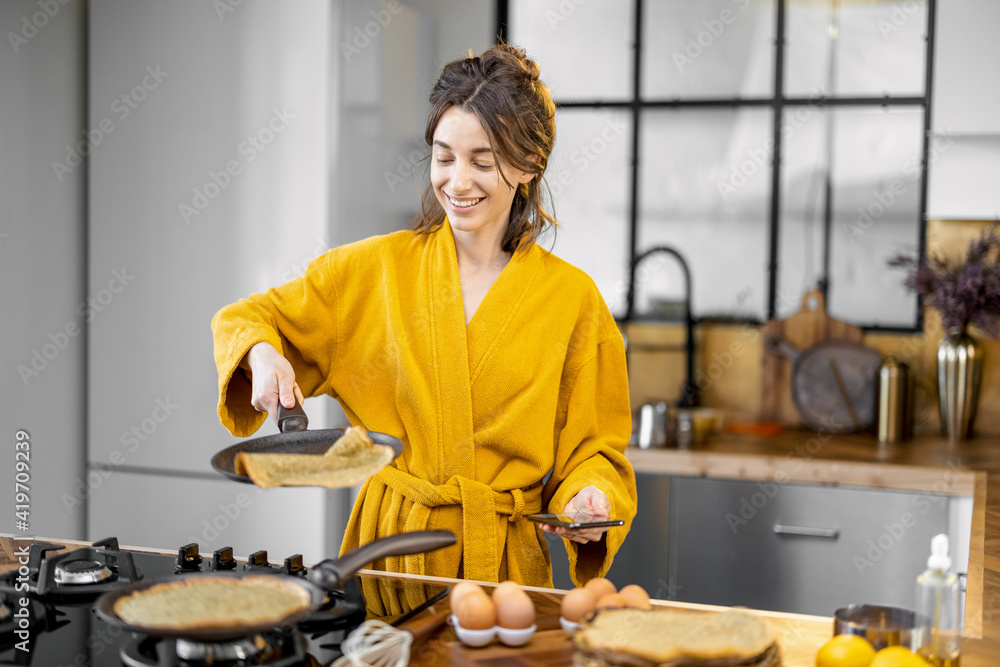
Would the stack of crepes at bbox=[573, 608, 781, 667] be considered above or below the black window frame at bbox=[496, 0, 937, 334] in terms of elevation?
below

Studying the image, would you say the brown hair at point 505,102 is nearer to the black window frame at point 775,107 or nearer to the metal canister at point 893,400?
the black window frame at point 775,107

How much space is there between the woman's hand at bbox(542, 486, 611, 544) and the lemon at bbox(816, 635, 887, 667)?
0.44 metres

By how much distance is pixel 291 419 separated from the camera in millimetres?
1270

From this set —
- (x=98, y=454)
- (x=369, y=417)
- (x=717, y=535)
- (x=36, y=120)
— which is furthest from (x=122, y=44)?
(x=717, y=535)

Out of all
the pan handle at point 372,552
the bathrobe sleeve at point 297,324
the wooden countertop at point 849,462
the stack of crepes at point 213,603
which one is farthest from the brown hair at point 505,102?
the wooden countertop at point 849,462

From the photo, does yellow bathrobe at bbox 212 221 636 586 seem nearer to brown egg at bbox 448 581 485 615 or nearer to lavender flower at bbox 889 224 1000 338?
brown egg at bbox 448 581 485 615

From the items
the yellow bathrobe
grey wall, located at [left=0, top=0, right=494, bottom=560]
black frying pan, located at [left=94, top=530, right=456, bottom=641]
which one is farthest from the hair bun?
grey wall, located at [left=0, top=0, right=494, bottom=560]

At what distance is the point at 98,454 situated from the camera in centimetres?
285

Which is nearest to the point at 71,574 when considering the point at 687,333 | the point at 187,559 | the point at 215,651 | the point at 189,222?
the point at 187,559

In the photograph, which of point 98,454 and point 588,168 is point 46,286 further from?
point 588,168

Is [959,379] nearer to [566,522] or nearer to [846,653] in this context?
[566,522]

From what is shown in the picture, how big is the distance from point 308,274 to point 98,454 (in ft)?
5.27

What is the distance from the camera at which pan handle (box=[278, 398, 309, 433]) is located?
49.6 inches

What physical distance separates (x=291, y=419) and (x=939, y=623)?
82cm
